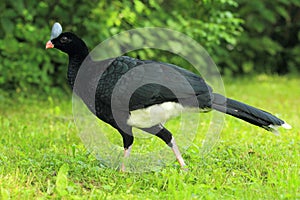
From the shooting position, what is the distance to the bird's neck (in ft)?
17.0

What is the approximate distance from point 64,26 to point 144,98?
16.3 feet

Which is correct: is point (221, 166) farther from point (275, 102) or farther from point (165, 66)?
point (275, 102)

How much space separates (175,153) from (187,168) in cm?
20

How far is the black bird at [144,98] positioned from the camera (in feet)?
15.9

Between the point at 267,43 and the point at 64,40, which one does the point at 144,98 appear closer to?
the point at 64,40

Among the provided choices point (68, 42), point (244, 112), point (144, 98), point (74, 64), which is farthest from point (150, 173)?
point (68, 42)

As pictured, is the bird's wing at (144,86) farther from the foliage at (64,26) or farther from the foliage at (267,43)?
the foliage at (267,43)

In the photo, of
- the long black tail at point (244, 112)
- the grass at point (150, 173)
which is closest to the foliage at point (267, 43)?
the grass at point (150, 173)

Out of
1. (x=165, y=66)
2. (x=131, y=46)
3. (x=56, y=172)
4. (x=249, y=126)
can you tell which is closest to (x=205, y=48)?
(x=131, y=46)

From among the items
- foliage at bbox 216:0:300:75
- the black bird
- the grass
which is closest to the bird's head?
the black bird

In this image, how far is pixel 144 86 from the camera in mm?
4902

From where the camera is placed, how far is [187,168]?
4.95 meters

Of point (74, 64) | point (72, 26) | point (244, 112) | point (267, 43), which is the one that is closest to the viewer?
point (244, 112)

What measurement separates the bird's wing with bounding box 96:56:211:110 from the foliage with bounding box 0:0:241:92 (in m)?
3.48
